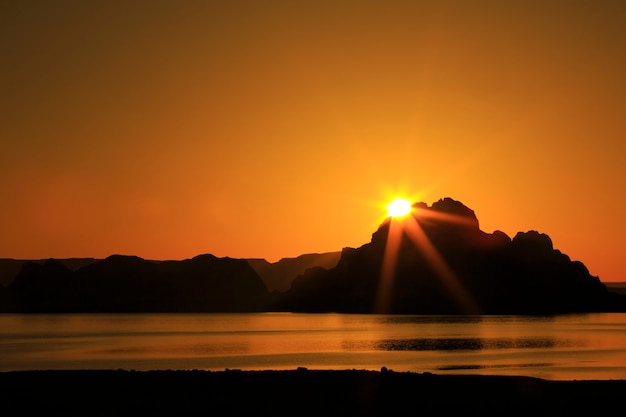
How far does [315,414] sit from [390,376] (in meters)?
12.6

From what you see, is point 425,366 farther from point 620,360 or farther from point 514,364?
point 620,360

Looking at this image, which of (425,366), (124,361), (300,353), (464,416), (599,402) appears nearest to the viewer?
(464,416)

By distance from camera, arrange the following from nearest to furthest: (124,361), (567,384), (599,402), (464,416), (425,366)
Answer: (464,416) → (599,402) → (567,384) → (425,366) → (124,361)

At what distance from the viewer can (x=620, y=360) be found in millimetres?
73938

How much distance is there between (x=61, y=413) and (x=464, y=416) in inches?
647

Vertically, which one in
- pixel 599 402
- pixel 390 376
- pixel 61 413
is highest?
pixel 390 376

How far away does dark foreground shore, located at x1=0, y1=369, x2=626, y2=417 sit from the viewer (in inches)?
1314

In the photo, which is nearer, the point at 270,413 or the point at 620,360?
the point at 270,413

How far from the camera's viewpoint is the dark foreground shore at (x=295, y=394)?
3338cm

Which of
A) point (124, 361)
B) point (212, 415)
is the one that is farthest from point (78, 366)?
point (212, 415)

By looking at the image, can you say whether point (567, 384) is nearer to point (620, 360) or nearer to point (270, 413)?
point (270, 413)

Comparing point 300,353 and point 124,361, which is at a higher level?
point 300,353

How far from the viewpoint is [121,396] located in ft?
122

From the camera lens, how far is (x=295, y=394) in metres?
38.5
